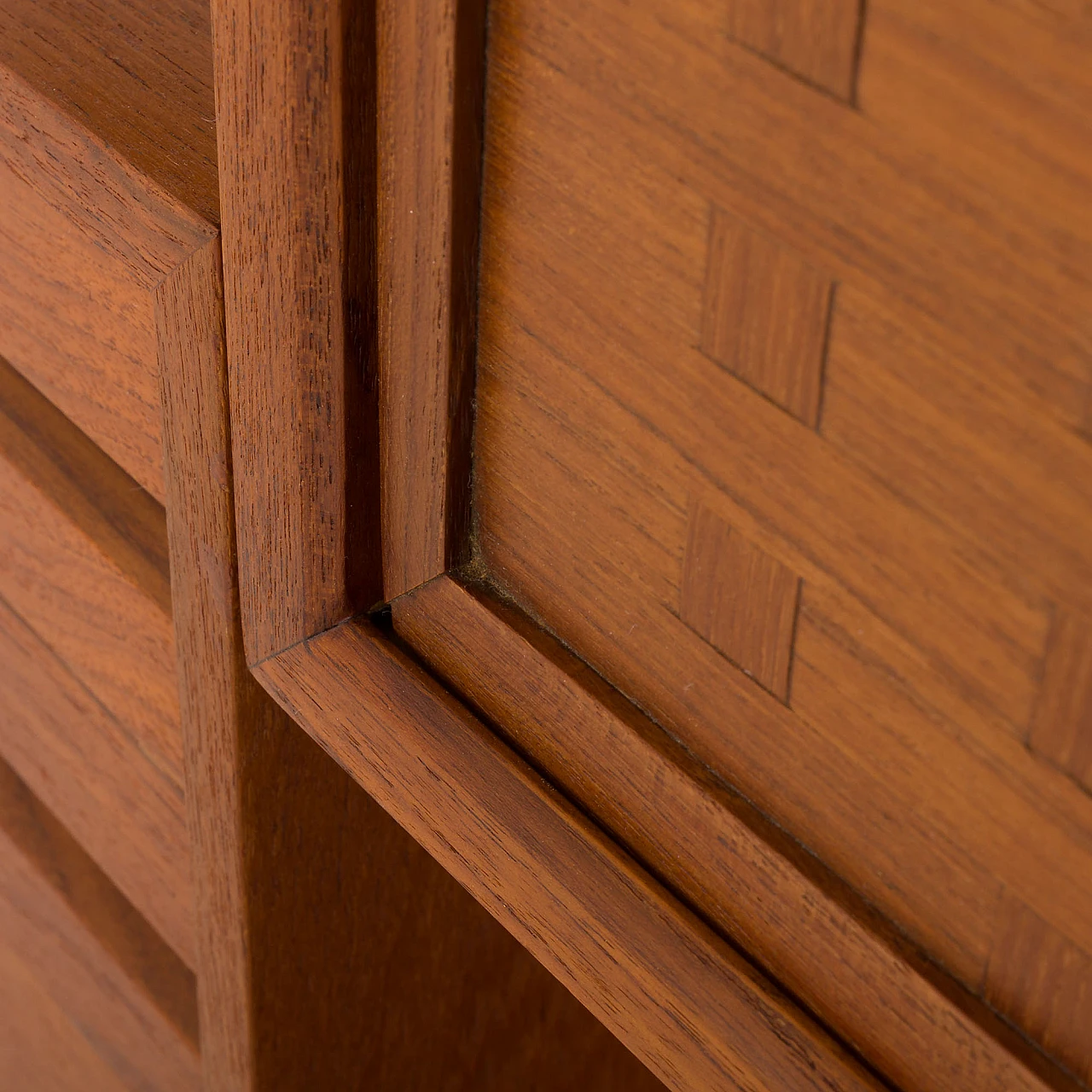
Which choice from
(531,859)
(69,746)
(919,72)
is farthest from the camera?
(69,746)

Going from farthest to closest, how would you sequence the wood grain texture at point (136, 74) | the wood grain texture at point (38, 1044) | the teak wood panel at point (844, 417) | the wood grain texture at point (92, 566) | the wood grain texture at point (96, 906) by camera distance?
the wood grain texture at point (38, 1044)
the wood grain texture at point (96, 906)
the wood grain texture at point (92, 566)
the wood grain texture at point (136, 74)
the teak wood panel at point (844, 417)

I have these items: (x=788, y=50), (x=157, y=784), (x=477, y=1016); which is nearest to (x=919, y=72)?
(x=788, y=50)

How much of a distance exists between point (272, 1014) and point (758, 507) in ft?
0.96

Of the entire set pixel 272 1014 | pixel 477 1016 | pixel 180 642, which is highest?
pixel 180 642

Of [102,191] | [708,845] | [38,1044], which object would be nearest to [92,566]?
[102,191]

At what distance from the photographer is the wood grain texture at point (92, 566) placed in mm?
437

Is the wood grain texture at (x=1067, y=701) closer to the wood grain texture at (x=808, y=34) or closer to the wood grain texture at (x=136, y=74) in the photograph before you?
the wood grain texture at (x=808, y=34)

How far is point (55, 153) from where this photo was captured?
357 mm

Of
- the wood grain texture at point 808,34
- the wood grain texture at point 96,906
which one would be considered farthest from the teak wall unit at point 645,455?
the wood grain texture at point 96,906

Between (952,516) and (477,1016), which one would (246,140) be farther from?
(477,1016)

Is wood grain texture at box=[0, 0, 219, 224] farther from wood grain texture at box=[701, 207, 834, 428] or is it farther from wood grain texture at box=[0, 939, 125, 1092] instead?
wood grain texture at box=[0, 939, 125, 1092]

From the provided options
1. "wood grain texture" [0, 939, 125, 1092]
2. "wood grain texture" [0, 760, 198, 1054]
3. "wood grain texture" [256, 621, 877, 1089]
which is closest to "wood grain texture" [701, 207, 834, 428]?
"wood grain texture" [256, 621, 877, 1089]

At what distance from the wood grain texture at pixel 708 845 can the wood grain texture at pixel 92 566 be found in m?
0.15

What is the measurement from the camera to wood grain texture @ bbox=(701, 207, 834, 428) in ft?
0.70
